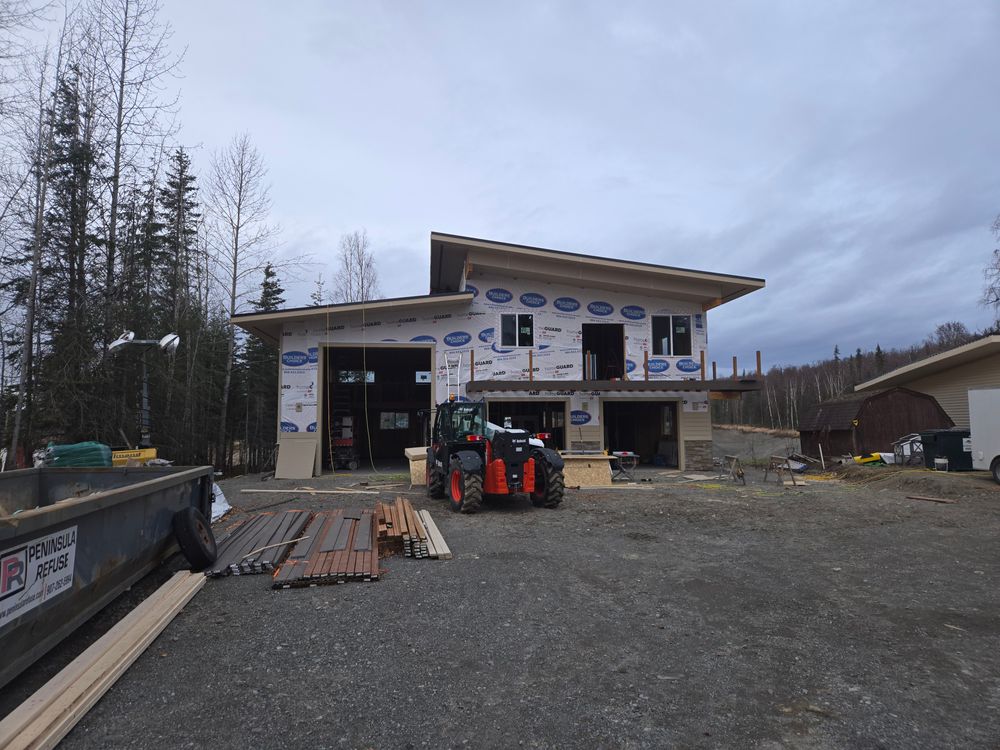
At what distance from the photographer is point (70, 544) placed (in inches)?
144

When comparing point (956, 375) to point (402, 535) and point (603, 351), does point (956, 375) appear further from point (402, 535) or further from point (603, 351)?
point (402, 535)

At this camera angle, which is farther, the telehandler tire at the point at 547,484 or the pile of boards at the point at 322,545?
the telehandler tire at the point at 547,484

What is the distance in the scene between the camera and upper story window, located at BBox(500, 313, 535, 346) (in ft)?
61.3

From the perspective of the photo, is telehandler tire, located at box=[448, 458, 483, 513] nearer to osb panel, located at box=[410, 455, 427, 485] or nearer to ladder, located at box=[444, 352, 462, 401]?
osb panel, located at box=[410, 455, 427, 485]

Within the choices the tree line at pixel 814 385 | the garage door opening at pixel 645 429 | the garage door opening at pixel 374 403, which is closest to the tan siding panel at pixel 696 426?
the garage door opening at pixel 645 429

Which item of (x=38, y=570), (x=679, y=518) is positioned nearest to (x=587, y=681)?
(x=38, y=570)

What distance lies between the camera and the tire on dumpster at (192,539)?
570 centimetres

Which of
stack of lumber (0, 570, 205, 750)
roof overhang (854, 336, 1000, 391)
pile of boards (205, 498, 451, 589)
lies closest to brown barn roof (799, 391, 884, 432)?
roof overhang (854, 336, 1000, 391)

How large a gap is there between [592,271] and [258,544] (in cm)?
1449

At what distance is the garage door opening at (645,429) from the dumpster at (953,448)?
733 centimetres

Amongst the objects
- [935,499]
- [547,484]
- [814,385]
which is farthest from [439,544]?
[814,385]

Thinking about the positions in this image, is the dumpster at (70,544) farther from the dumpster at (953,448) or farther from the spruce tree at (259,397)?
the spruce tree at (259,397)

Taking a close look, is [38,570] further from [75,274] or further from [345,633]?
[75,274]

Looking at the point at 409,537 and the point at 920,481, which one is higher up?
the point at 409,537
